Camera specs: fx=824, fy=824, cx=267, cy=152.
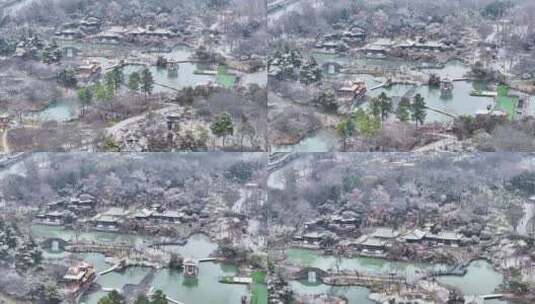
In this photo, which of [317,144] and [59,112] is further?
[59,112]

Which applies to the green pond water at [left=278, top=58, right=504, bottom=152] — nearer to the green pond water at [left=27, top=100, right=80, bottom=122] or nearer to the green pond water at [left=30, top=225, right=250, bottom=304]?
the green pond water at [left=30, top=225, right=250, bottom=304]

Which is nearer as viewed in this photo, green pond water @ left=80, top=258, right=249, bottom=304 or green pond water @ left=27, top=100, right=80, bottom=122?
green pond water @ left=80, top=258, right=249, bottom=304

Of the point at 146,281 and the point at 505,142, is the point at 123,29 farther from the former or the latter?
the point at 505,142

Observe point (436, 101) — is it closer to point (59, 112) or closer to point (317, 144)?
point (317, 144)

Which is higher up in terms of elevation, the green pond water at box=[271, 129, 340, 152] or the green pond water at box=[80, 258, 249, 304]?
the green pond water at box=[271, 129, 340, 152]

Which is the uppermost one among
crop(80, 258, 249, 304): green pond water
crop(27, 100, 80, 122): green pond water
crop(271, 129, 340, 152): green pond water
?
crop(27, 100, 80, 122): green pond water

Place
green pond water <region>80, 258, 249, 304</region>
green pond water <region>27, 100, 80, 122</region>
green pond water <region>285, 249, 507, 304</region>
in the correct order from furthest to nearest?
green pond water <region>27, 100, 80, 122</region>, green pond water <region>80, 258, 249, 304</region>, green pond water <region>285, 249, 507, 304</region>

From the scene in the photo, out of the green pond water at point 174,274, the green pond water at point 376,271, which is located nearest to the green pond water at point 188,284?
the green pond water at point 174,274

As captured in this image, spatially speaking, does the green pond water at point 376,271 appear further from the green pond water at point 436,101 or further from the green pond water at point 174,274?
the green pond water at point 436,101

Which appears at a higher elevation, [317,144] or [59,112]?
[59,112]

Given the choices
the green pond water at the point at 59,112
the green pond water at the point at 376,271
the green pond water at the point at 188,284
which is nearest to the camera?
the green pond water at the point at 376,271

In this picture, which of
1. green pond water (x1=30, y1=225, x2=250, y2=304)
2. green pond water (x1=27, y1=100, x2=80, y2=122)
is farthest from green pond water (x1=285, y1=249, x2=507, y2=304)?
green pond water (x1=27, y1=100, x2=80, y2=122)

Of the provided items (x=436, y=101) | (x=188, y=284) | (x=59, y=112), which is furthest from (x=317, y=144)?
(x=59, y=112)
